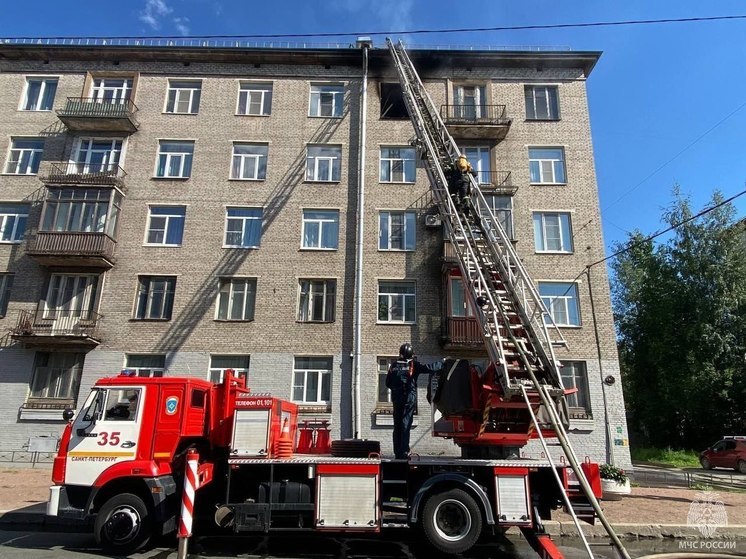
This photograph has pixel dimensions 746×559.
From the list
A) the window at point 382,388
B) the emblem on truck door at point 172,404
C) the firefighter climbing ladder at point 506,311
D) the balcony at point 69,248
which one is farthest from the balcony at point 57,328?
the firefighter climbing ladder at point 506,311

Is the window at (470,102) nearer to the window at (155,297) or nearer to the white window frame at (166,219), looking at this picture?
the white window frame at (166,219)

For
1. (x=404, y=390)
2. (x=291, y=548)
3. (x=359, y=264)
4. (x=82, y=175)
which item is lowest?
(x=291, y=548)

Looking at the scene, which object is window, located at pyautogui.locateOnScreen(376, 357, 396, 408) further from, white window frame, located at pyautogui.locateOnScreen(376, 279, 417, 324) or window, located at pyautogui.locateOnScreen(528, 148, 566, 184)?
window, located at pyautogui.locateOnScreen(528, 148, 566, 184)

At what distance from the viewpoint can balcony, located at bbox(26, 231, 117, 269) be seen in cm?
1883

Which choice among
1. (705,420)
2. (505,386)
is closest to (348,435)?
(505,386)

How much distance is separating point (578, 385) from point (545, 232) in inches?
260

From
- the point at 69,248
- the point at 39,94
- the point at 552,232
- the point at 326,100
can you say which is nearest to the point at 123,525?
the point at 69,248

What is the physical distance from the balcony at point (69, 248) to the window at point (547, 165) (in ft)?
61.3

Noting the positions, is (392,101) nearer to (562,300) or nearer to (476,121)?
(476,121)

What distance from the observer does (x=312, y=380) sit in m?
18.8

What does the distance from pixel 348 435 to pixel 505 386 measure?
11691mm

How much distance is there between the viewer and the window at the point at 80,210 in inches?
768

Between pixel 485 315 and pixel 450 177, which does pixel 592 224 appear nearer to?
pixel 450 177

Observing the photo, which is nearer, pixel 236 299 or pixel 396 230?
pixel 236 299
